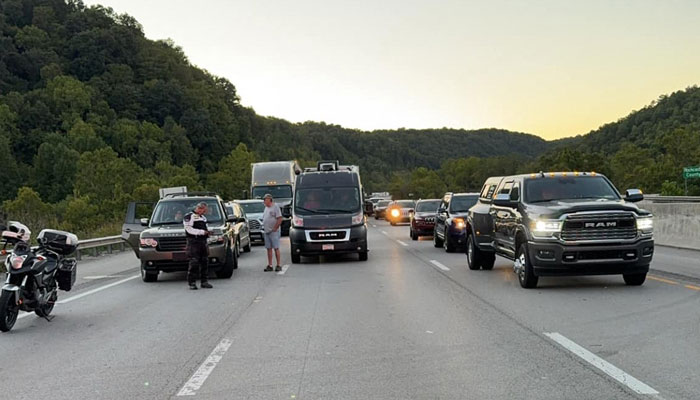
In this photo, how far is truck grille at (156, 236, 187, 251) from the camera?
14484 millimetres

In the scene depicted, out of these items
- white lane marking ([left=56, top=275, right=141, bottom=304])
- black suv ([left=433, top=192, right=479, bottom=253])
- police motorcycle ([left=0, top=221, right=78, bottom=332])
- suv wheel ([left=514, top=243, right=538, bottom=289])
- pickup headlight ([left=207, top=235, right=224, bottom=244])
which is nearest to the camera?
police motorcycle ([left=0, top=221, right=78, bottom=332])

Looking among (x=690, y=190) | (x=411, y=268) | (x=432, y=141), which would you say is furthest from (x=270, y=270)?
(x=432, y=141)

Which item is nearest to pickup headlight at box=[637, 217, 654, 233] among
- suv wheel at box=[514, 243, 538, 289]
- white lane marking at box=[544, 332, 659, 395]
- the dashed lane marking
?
the dashed lane marking

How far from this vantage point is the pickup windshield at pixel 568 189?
41.5ft

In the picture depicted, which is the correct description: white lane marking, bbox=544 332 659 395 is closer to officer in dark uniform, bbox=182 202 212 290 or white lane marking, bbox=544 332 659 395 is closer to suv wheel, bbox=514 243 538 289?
suv wheel, bbox=514 243 538 289

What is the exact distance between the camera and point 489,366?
21.5ft

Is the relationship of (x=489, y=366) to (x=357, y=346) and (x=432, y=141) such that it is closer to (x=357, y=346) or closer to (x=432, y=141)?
(x=357, y=346)

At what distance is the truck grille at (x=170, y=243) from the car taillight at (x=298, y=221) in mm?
4709

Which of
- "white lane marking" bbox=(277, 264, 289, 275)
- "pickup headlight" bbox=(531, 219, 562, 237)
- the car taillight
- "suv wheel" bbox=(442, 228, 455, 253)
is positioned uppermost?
"pickup headlight" bbox=(531, 219, 562, 237)

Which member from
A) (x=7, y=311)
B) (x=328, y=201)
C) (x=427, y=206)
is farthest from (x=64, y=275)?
(x=427, y=206)

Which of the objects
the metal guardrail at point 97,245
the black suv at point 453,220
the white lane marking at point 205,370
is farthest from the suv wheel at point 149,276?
the black suv at point 453,220

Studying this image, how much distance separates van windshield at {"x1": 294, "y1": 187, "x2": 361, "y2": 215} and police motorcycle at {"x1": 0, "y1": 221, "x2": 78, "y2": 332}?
30.7 ft

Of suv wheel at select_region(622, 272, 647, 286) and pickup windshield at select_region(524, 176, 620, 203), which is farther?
pickup windshield at select_region(524, 176, 620, 203)

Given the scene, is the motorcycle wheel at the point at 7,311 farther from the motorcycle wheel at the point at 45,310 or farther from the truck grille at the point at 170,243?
the truck grille at the point at 170,243
